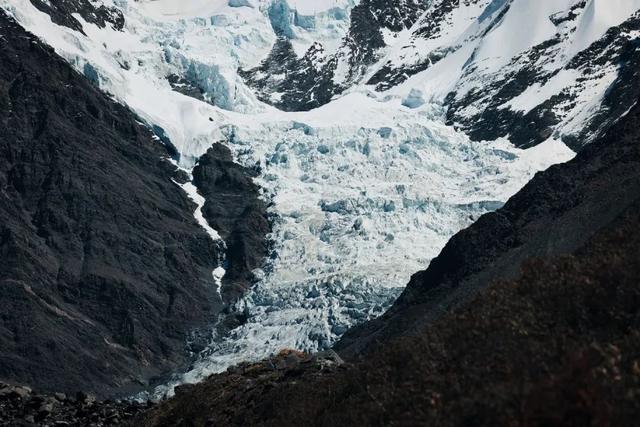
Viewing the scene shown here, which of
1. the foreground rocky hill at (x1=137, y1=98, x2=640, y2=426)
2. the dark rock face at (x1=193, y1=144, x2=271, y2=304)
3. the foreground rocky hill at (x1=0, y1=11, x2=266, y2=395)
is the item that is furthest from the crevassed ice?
the foreground rocky hill at (x1=137, y1=98, x2=640, y2=426)

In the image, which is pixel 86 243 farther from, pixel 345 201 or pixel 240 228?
pixel 345 201

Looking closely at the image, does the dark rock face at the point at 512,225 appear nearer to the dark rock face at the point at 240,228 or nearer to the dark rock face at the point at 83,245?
the dark rock face at the point at 83,245

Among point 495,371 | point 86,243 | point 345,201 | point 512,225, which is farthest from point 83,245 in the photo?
point 495,371

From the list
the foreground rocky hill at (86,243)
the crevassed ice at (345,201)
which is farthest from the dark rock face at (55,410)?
the foreground rocky hill at (86,243)

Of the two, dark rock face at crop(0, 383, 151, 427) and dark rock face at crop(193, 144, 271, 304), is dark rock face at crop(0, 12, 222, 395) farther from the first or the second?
dark rock face at crop(0, 383, 151, 427)

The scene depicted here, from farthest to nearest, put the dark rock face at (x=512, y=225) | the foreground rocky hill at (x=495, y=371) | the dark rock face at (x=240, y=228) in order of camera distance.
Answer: the dark rock face at (x=240, y=228)
the dark rock face at (x=512, y=225)
the foreground rocky hill at (x=495, y=371)
